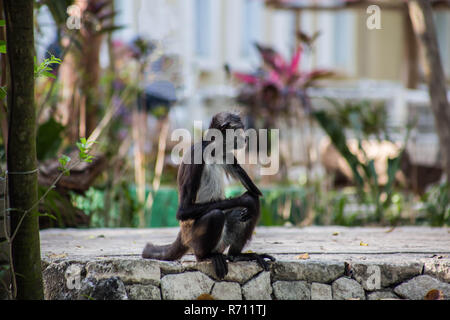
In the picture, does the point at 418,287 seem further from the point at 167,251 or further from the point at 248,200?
the point at 167,251

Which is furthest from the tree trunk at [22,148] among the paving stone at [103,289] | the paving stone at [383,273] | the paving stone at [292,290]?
the paving stone at [383,273]

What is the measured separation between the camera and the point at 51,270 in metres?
3.60

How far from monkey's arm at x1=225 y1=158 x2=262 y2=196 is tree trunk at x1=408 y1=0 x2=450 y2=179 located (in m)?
3.16

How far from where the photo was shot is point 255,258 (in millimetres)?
3611

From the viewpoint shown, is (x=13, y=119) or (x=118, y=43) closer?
(x=13, y=119)

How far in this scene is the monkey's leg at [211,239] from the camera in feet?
11.0

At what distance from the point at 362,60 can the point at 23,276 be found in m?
14.2

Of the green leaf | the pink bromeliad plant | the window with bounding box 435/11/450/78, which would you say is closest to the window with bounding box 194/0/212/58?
the pink bromeliad plant

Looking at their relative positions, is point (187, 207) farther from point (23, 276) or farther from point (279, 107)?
point (279, 107)

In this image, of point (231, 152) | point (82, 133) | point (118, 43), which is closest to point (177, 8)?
point (118, 43)

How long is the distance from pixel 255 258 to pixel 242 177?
21.3 inches

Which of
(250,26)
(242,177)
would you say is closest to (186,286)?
(242,177)

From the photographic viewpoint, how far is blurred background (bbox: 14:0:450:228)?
5.86m

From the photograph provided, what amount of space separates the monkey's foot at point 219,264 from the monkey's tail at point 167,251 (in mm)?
230
